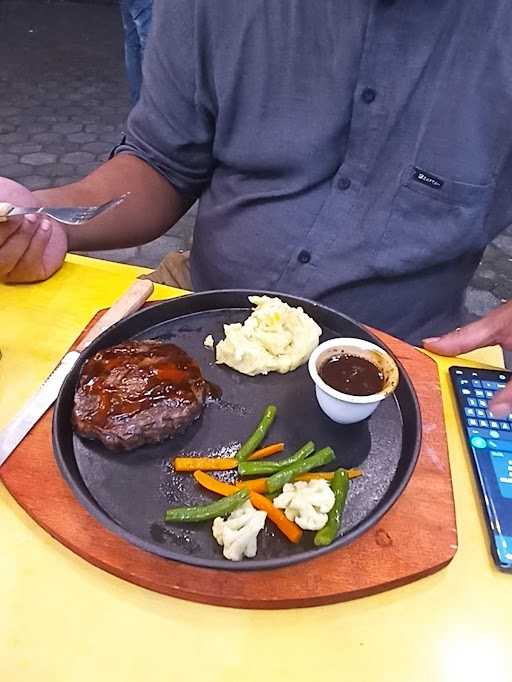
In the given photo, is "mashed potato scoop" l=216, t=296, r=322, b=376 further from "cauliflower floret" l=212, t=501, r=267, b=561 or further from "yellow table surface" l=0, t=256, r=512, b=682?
"yellow table surface" l=0, t=256, r=512, b=682

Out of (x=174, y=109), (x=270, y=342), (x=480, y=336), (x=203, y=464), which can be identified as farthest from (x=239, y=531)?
(x=174, y=109)

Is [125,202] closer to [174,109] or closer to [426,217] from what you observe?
[174,109]

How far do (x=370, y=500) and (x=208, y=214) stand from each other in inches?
37.5

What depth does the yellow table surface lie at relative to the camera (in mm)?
987

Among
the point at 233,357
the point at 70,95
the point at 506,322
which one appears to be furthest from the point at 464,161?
the point at 70,95

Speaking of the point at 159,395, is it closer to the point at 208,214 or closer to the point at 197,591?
the point at 197,591

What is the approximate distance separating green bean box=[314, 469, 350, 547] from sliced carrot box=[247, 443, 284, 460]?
0.12 m

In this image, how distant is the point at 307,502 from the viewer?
1119 mm

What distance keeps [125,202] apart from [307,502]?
3.54ft

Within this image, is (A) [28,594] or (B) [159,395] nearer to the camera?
(A) [28,594]

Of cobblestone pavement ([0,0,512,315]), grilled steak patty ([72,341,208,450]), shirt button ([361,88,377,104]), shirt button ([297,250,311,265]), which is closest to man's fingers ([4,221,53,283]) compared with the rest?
grilled steak patty ([72,341,208,450])

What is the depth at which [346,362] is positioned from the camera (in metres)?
1.36

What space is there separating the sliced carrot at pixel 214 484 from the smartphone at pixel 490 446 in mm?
451

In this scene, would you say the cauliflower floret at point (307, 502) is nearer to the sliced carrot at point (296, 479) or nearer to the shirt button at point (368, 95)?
the sliced carrot at point (296, 479)
